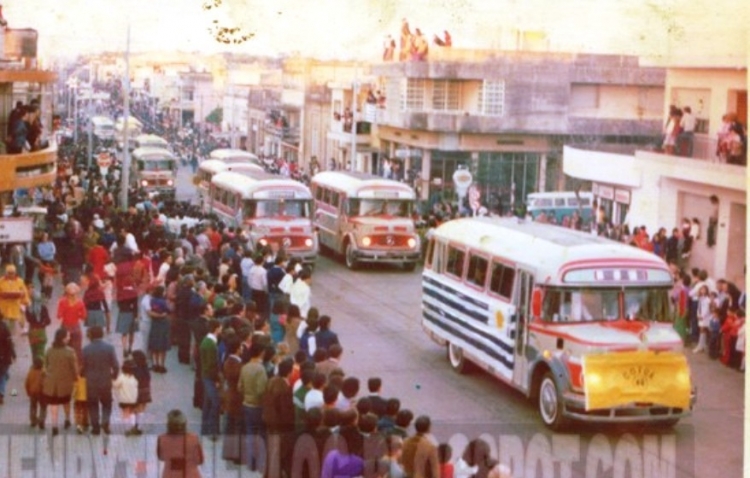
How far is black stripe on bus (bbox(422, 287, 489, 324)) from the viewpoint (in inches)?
674

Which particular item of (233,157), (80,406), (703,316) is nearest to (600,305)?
(703,316)

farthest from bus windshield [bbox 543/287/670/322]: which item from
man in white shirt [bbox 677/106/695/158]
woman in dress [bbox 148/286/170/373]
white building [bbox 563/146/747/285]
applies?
man in white shirt [bbox 677/106/695/158]

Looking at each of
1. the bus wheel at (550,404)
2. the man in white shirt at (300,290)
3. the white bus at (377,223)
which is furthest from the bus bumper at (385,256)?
the bus wheel at (550,404)

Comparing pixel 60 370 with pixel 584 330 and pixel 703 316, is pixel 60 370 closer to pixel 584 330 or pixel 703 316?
pixel 584 330

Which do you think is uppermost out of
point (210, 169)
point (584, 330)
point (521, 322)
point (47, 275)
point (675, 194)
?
point (675, 194)

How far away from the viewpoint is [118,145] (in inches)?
2655

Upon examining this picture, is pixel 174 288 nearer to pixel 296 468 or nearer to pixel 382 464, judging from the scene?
pixel 296 468

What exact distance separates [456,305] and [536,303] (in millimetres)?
2922

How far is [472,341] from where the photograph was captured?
1753 centimetres

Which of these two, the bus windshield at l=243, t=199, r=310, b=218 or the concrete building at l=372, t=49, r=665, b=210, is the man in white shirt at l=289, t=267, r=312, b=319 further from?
the concrete building at l=372, t=49, r=665, b=210

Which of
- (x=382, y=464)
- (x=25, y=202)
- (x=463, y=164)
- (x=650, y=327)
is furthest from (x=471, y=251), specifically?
(x=463, y=164)

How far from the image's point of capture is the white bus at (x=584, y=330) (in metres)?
14.5

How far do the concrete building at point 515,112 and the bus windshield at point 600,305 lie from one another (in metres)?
30.0

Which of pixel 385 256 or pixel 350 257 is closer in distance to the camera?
pixel 385 256
